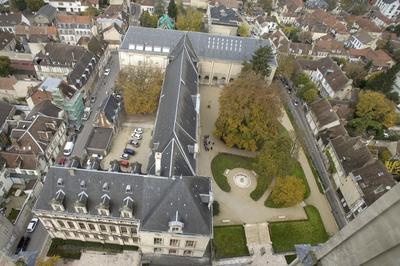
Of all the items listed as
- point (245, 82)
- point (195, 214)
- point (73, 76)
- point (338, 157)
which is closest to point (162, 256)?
point (195, 214)

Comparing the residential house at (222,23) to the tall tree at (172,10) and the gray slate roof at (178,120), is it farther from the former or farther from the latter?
the gray slate roof at (178,120)

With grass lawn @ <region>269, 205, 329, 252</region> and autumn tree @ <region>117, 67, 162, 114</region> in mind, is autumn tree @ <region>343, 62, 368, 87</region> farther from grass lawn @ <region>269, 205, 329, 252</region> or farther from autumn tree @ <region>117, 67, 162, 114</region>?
autumn tree @ <region>117, 67, 162, 114</region>

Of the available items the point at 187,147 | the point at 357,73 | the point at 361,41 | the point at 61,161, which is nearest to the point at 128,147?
the point at 61,161

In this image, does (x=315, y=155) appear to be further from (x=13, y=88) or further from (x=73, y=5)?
(x=73, y=5)

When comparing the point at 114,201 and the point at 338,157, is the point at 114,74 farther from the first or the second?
the point at 338,157

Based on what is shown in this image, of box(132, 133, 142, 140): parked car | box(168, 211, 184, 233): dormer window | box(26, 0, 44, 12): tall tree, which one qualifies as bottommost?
box(132, 133, 142, 140): parked car

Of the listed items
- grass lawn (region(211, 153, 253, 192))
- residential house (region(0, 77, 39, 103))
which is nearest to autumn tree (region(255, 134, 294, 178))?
grass lawn (region(211, 153, 253, 192))
